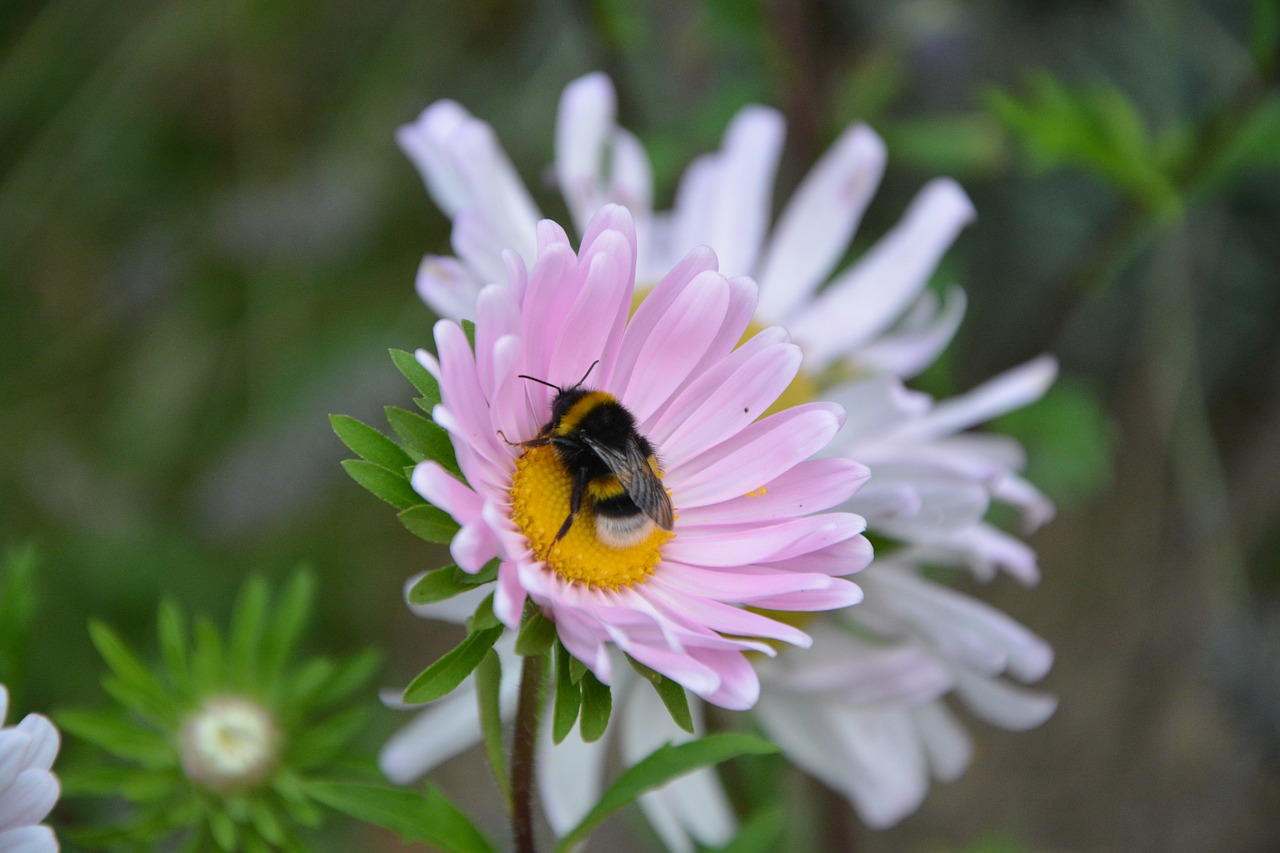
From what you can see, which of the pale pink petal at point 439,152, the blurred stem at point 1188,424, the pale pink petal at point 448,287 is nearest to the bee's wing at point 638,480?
the pale pink petal at point 448,287

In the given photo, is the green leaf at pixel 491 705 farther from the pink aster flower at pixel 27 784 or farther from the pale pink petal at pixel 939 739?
the pale pink petal at pixel 939 739

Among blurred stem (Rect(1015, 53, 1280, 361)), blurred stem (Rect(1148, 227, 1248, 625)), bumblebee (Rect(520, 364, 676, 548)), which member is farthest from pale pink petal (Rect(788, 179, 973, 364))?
blurred stem (Rect(1148, 227, 1248, 625))

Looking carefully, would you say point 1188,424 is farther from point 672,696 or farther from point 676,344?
point 672,696

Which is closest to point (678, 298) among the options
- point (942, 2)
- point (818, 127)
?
point (818, 127)

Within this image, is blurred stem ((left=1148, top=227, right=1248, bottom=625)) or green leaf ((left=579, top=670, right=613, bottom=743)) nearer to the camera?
green leaf ((left=579, top=670, right=613, bottom=743))

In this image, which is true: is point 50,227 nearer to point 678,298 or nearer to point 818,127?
point 818,127

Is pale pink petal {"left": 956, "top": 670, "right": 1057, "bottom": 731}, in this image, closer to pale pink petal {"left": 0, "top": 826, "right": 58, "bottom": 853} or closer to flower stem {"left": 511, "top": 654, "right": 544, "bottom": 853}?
flower stem {"left": 511, "top": 654, "right": 544, "bottom": 853}

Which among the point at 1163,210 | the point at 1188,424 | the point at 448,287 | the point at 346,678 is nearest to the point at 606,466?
the point at 448,287
